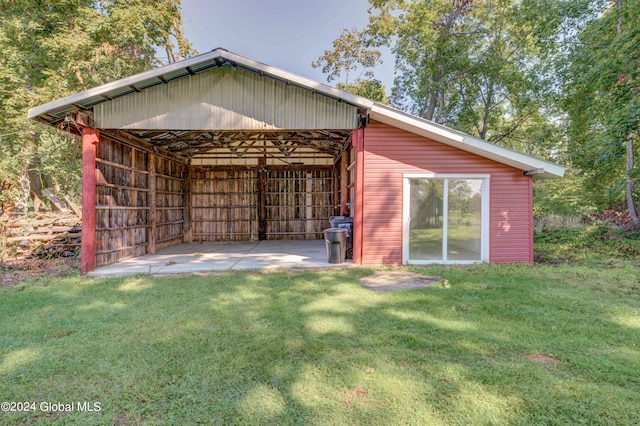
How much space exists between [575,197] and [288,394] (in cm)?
1768

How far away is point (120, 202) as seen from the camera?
289 inches

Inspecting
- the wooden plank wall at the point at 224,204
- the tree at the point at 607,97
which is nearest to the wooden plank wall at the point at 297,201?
the wooden plank wall at the point at 224,204

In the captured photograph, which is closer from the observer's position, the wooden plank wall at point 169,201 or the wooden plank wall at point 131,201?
the wooden plank wall at point 131,201

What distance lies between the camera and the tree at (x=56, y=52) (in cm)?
959

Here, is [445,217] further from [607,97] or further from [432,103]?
[432,103]

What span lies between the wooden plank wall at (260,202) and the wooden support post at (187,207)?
0.17 meters

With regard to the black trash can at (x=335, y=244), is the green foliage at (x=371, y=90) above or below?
above

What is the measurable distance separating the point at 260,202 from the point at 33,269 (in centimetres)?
702

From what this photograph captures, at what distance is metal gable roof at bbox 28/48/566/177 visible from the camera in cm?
582

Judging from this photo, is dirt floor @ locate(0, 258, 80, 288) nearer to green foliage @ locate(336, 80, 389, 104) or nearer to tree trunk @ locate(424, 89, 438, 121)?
green foliage @ locate(336, 80, 389, 104)

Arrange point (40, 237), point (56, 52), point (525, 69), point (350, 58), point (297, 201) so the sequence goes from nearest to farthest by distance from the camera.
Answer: point (40, 237) < point (56, 52) < point (297, 201) < point (525, 69) < point (350, 58)

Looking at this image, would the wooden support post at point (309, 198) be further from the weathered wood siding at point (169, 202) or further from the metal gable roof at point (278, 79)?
the metal gable roof at point (278, 79)

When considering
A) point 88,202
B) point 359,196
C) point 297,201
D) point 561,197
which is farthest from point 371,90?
point 88,202

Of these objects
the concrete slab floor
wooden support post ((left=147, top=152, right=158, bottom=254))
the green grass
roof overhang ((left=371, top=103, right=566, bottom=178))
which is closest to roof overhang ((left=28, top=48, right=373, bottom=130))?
roof overhang ((left=371, top=103, right=566, bottom=178))
